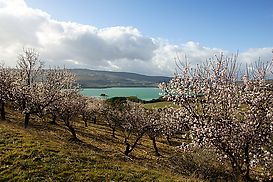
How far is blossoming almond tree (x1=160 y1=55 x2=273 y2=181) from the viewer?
851 inches

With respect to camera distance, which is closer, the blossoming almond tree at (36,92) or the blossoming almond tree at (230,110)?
the blossoming almond tree at (230,110)

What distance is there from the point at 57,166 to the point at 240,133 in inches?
484

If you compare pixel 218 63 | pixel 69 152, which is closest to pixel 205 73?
pixel 218 63

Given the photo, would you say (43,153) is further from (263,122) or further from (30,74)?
(30,74)

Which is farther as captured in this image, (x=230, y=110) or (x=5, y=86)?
(x=5, y=86)

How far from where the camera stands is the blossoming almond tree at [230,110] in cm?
2162

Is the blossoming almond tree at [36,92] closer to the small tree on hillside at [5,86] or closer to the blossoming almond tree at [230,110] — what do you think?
the small tree on hillside at [5,86]

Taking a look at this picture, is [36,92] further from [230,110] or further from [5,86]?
[230,110]

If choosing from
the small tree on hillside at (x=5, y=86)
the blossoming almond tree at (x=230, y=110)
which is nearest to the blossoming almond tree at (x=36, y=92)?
the small tree on hillside at (x=5, y=86)

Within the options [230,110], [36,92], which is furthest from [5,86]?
[230,110]

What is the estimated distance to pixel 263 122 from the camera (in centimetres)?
2166

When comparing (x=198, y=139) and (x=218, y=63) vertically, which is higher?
(x=218, y=63)

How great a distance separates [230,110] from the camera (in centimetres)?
2283

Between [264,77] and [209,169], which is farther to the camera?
[209,169]
